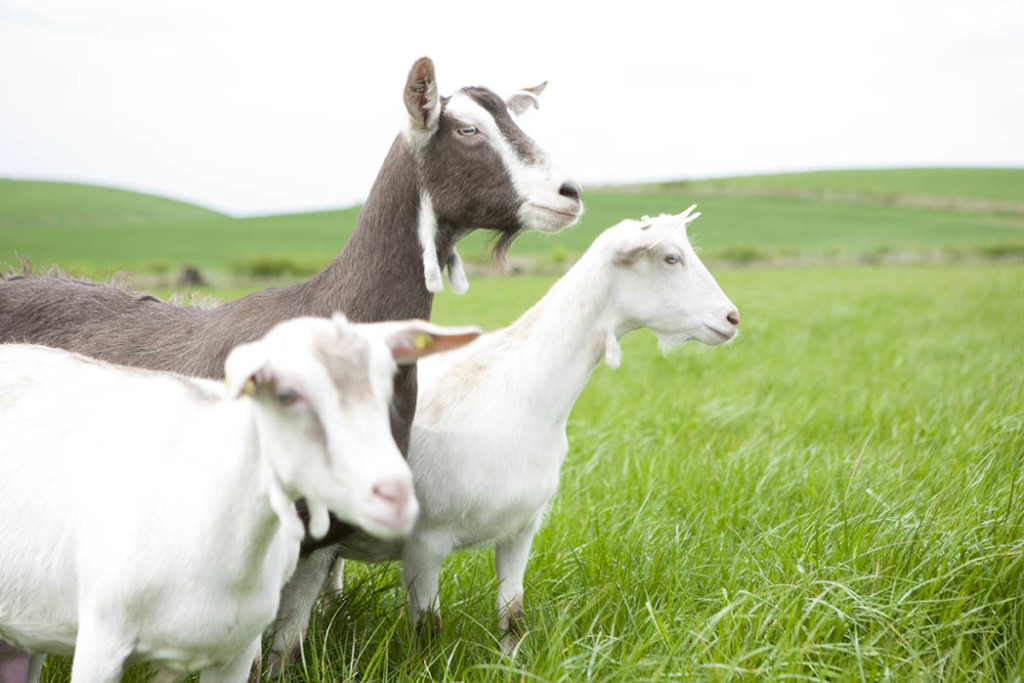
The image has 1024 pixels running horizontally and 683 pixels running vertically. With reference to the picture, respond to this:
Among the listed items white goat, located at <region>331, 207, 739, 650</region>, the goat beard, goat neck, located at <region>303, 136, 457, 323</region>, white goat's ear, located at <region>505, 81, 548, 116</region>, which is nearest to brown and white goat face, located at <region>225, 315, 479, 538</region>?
goat neck, located at <region>303, 136, 457, 323</region>

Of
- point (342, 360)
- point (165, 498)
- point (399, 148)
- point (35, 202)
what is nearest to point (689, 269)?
point (399, 148)

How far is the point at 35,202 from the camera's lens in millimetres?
49781

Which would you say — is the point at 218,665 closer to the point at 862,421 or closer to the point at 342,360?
the point at 342,360

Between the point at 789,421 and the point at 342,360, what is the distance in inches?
248

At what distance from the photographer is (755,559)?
4062 mm

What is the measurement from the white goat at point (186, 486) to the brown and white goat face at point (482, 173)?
44.2 inches

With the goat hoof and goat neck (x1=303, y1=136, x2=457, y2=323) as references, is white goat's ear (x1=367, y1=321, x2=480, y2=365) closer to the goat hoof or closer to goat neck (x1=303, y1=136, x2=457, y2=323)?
goat neck (x1=303, y1=136, x2=457, y2=323)

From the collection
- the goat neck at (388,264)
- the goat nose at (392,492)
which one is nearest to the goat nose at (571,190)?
the goat neck at (388,264)

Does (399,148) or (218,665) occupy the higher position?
(399,148)

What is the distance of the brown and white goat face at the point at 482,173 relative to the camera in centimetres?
329

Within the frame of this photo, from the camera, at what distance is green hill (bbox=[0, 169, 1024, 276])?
40062mm

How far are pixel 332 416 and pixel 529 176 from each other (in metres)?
1.58

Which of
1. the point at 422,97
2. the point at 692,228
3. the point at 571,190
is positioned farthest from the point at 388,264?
the point at 692,228

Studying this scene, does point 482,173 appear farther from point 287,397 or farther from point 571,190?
point 287,397
